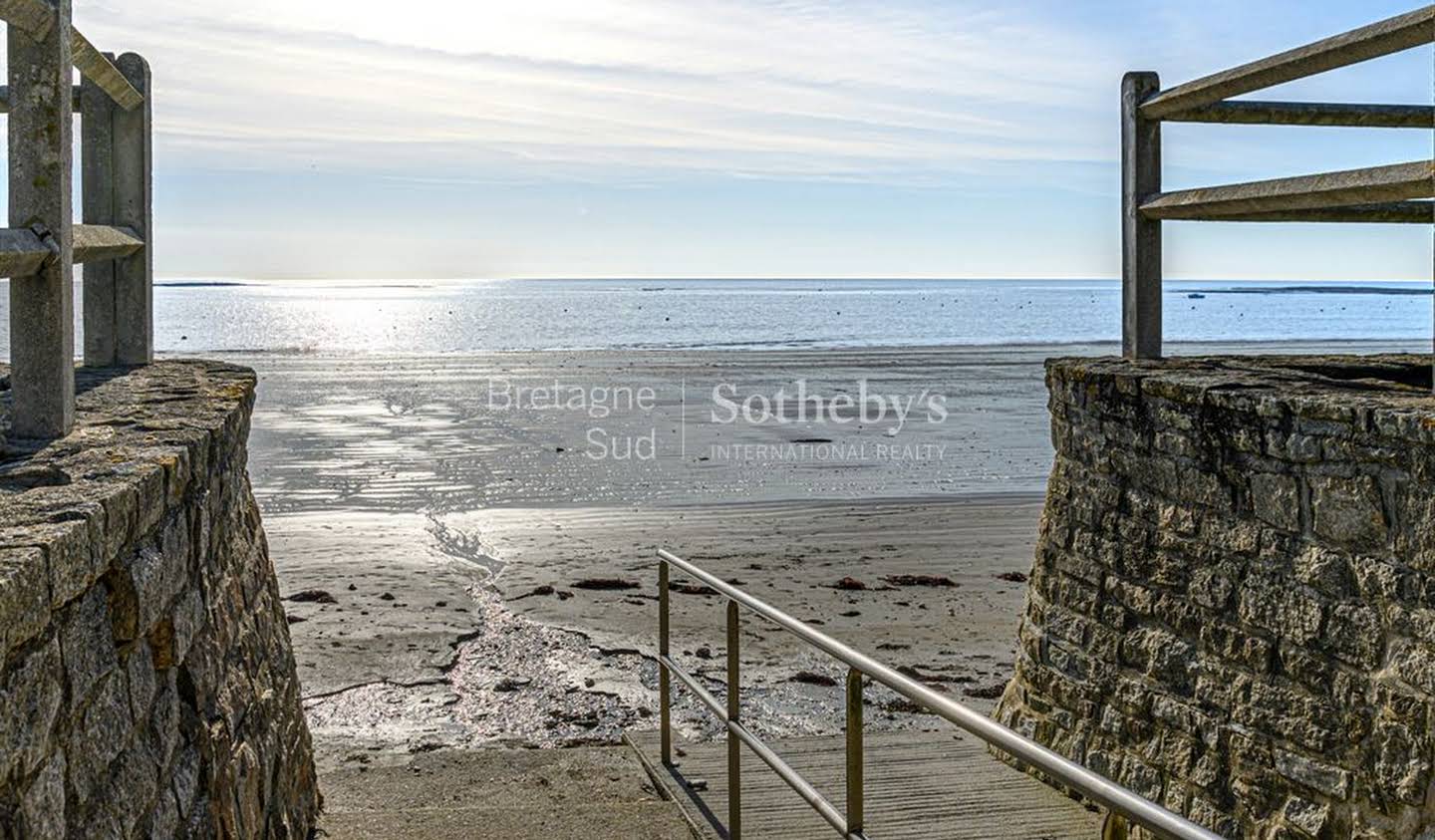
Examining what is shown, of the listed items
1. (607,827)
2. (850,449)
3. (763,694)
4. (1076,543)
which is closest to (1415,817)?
(1076,543)

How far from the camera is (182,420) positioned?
363cm

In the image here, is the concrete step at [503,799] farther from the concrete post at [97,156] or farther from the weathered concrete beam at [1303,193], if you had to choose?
the weathered concrete beam at [1303,193]

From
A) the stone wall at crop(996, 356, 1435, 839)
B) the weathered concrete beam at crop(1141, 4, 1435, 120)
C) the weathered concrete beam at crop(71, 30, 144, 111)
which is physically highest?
the weathered concrete beam at crop(1141, 4, 1435, 120)

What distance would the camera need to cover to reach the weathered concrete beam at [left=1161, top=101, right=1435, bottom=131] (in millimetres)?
5430

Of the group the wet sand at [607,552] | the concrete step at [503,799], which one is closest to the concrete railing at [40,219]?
the concrete step at [503,799]

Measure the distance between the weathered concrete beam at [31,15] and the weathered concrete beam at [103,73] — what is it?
501mm

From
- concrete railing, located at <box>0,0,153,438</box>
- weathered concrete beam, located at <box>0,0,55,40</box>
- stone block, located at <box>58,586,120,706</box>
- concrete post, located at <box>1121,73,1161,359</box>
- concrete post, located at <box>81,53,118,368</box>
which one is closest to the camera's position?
stone block, located at <box>58,586,120,706</box>

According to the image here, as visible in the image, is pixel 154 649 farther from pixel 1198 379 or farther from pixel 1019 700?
pixel 1019 700

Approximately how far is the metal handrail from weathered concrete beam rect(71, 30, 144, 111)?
2.38 m

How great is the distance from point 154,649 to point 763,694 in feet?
16.0

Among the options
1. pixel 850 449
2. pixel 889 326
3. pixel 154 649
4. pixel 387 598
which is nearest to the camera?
pixel 154 649

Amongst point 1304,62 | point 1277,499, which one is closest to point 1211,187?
point 1304,62

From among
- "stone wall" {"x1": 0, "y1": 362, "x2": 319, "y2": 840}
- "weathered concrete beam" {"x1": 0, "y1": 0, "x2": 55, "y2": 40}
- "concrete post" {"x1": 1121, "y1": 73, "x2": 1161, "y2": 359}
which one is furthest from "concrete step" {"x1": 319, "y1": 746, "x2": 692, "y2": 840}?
"weathered concrete beam" {"x1": 0, "y1": 0, "x2": 55, "y2": 40}

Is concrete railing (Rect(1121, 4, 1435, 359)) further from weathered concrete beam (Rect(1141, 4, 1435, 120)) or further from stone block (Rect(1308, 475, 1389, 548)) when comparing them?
stone block (Rect(1308, 475, 1389, 548))
